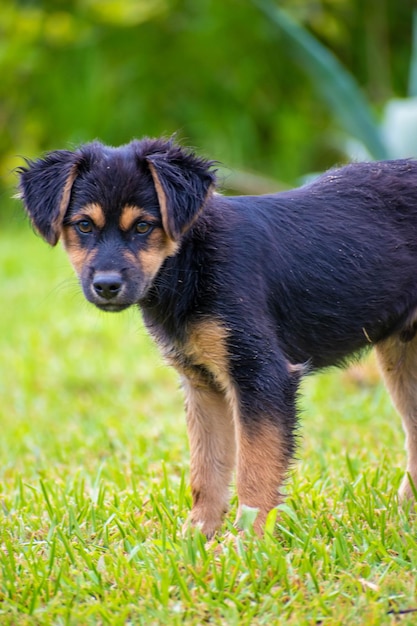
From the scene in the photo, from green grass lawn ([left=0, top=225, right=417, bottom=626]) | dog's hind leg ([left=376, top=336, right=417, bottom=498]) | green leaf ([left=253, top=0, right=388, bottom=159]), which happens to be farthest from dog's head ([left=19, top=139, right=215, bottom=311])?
green leaf ([left=253, top=0, right=388, bottom=159])

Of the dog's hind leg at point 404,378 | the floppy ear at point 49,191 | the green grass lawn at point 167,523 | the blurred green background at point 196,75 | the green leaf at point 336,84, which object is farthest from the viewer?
the blurred green background at point 196,75

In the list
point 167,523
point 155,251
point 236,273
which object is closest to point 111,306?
point 155,251

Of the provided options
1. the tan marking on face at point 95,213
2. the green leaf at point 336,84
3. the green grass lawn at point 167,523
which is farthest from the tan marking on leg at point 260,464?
the green leaf at point 336,84

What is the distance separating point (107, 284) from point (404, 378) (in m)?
1.64

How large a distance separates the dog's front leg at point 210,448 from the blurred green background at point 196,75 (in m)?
9.39

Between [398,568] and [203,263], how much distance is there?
57.9 inches

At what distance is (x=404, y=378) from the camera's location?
187 inches

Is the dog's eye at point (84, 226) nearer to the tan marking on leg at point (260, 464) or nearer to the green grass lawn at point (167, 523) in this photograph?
the green grass lawn at point (167, 523)

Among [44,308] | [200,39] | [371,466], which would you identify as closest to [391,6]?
[200,39]

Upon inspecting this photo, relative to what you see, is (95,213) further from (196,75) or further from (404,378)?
(196,75)

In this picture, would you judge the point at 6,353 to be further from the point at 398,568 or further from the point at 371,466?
the point at 398,568

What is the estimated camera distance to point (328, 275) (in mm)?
4324

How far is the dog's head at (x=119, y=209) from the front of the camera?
13.2 ft

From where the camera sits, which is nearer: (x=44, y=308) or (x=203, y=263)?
(x=203, y=263)
